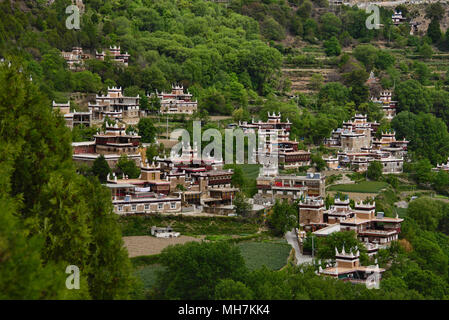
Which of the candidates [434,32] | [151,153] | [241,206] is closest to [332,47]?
[434,32]

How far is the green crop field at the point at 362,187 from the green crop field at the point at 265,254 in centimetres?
932

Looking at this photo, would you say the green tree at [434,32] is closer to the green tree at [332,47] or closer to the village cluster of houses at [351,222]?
the green tree at [332,47]

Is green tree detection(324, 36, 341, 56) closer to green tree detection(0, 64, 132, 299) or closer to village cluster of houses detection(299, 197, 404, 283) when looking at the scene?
village cluster of houses detection(299, 197, 404, 283)

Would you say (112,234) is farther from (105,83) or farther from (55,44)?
(55,44)

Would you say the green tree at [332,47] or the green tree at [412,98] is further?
the green tree at [332,47]

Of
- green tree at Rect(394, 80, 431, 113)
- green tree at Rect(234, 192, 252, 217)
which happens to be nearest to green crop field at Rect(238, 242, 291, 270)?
green tree at Rect(234, 192, 252, 217)

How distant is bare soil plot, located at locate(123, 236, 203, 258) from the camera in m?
22.9

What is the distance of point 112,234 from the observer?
12680 mm

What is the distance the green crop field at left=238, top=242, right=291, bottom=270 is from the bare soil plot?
1516 mm

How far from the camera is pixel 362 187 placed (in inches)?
1406

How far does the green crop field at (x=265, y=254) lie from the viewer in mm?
22438

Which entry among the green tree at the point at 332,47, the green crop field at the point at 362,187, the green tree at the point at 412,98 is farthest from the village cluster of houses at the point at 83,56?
the green tree at the point at 332,47

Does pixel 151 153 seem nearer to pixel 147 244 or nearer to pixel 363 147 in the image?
pixel 147 244

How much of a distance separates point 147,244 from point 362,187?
45.3 ft
